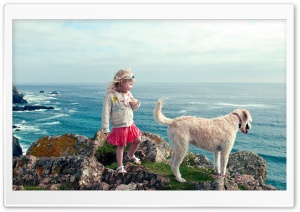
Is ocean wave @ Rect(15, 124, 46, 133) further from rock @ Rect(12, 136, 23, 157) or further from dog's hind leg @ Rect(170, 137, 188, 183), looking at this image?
dog's hind leg @ Rect(170, 137, 188, 183)

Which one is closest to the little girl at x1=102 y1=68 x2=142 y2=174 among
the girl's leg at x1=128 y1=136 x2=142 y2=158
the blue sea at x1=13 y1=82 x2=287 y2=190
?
the girl's leg at x1=128 y1=136 x2=142 y2=158

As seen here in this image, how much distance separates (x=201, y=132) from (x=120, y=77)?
1.65m

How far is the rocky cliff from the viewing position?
616 centimetres

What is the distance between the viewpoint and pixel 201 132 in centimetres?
590

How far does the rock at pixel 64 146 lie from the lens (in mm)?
7222

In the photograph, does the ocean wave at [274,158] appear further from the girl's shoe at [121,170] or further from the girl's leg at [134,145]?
the girl's shoe at [121,170]

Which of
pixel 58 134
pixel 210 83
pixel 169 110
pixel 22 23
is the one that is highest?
pixel 22 23

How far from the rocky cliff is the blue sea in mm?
525

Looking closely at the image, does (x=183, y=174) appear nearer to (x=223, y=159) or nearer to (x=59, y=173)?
(x=223, y=159)

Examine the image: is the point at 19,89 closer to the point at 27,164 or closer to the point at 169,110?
the point at 27,164

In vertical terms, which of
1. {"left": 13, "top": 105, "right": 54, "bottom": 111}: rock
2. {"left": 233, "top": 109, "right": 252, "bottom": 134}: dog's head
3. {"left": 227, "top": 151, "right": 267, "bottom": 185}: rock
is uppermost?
{"left": 13, "top": 105, "right": 54, "bottom": 111}: rock
